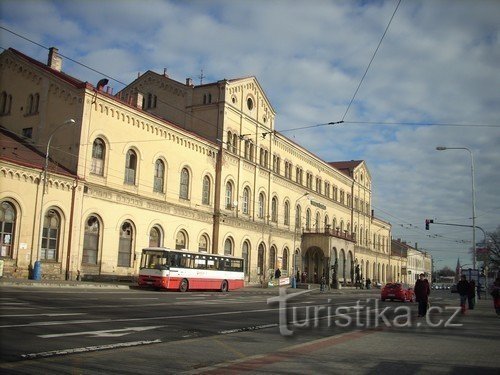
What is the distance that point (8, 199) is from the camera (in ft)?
89.9

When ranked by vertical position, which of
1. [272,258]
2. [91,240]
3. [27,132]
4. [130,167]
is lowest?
[272,258]

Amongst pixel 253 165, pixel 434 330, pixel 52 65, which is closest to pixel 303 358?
pixel 434 330

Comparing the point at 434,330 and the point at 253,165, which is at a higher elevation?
the point at 253,165

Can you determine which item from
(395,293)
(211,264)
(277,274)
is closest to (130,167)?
(211,264)

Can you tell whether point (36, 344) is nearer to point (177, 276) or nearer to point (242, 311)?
point (242, 311)

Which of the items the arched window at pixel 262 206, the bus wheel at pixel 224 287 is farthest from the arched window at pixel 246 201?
the bus wheel at pixel 224 287

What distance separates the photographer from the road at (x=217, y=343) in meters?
8.33

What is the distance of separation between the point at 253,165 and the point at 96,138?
1946 centimetres

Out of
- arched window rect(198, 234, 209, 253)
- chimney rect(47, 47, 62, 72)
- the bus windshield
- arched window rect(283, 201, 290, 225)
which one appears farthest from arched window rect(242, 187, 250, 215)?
chimney rect(47, 47, 62, 72)

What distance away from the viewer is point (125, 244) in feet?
114

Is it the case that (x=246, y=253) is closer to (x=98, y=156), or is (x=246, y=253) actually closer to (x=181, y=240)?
(x=181, y=240)

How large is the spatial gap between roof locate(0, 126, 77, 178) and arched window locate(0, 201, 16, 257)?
2481 millimetres

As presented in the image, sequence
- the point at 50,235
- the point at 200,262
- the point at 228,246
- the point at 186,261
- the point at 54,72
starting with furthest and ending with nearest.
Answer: the point at 228,246, the point at 200,262, the point at 54,72, the point at 186,261, the point at 50,235

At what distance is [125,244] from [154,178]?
5604 mm
